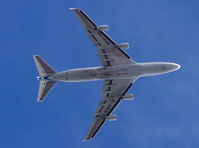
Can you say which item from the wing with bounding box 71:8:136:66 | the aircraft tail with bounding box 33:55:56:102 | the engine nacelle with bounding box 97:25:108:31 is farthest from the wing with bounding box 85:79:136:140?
the engine nacelle with bounding box 97:25:108:31

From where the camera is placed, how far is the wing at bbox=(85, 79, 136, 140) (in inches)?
3996

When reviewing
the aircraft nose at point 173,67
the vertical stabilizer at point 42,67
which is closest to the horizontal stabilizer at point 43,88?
the vertical stabilizer at point 42,67

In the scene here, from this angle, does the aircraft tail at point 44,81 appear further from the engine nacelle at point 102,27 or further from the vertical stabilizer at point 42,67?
the engine nacelle at point 102,27

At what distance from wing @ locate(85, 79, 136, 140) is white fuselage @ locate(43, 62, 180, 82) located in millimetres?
3642

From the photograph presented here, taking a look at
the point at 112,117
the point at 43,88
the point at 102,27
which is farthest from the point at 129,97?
the point at 43,88

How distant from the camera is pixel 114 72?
97250 mm

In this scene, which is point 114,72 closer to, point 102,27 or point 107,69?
point 107,69

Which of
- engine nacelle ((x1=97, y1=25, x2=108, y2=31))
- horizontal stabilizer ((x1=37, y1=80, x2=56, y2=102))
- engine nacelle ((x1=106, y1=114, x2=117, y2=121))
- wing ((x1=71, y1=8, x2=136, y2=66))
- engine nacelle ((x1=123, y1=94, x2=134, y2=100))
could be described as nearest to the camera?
engine nacelle ((x1=97, y1=25, x2=108, y2=31))

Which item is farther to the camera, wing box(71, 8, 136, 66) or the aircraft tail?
the aircraft tail

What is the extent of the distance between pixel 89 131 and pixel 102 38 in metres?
26.0

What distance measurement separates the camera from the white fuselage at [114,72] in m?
95.9

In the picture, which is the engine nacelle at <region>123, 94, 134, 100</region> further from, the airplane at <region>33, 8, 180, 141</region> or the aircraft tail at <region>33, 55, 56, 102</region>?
the aircraft tail at <region>33, 55, 56, 102</region>

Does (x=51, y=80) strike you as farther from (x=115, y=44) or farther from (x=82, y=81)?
(x=115, y=44)

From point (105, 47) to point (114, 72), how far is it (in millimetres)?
6618
